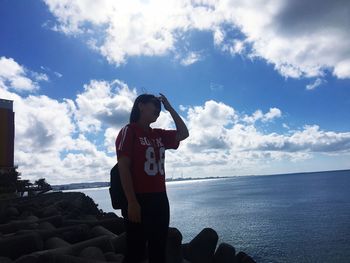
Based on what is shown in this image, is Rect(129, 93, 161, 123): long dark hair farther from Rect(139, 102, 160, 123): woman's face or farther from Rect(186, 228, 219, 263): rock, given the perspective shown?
Rect(186, 228, 219, 263): rock

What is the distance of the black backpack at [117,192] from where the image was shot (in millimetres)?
3332

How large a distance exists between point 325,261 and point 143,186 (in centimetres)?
2085

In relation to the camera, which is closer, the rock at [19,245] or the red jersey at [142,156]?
the red jersey at [142,156]

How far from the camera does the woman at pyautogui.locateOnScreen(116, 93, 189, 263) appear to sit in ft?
10.7

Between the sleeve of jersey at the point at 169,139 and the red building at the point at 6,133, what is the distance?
157ft

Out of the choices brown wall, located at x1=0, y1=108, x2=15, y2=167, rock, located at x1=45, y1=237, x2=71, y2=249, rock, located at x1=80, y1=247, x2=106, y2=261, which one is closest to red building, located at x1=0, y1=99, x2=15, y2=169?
brown wall, located at x1=0, y1=108, x2=15, y2=167

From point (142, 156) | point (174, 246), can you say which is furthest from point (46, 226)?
point (142, 156)

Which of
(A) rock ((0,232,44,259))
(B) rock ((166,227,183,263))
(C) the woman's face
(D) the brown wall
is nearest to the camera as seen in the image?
(C) the woman's face

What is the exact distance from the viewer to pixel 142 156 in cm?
342

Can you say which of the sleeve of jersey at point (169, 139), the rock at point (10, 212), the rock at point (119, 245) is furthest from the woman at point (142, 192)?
the rock at point (10, 212)

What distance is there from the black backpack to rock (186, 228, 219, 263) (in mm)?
7969

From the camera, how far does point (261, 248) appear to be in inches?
963

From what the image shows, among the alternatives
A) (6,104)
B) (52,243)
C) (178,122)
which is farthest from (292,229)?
(6,104)

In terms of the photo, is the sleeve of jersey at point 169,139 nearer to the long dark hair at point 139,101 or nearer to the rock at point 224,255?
the long dark hair at point 139,101
